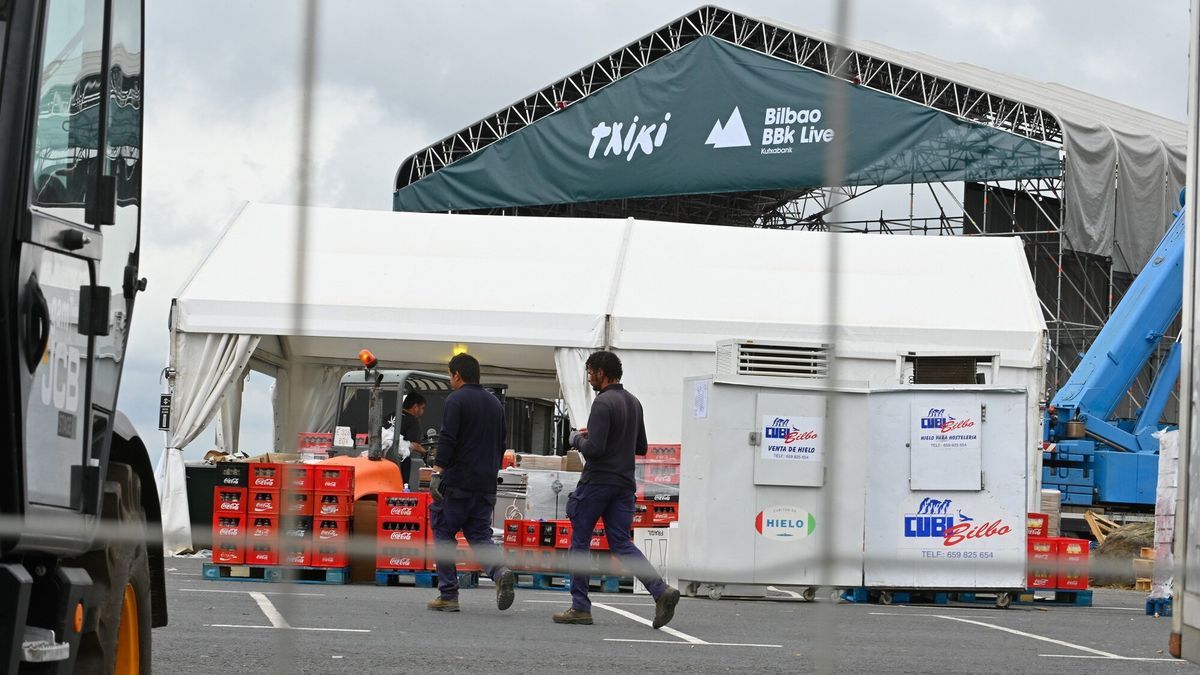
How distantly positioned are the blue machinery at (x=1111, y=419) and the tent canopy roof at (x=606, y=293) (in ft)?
3.45

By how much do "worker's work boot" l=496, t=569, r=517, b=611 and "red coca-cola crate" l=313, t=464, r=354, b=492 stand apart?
3.13 m

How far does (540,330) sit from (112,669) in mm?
10615

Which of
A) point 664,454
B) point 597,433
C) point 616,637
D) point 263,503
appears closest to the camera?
point 616,637

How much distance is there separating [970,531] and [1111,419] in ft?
18.2

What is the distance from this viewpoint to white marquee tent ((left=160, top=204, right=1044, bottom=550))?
13.4 m

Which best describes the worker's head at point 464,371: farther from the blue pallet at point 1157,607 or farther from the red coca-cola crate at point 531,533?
the blue pallet at point 1157,607

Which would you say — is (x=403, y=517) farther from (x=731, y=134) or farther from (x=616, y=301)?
(x=731, y=134)

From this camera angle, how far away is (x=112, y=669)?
315 centimetres

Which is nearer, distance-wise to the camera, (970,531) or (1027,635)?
(1027,635)

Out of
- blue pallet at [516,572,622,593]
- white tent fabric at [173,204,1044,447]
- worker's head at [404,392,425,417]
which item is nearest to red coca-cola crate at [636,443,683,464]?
white tent fabric at [173,204,1044,447]

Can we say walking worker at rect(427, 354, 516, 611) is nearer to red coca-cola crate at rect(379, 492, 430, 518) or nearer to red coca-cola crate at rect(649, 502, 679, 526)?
red coca-cola crate at rect(379, 492, 430, 518)

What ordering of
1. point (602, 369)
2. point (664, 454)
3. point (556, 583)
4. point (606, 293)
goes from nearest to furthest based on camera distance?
point (602, 369)
point (556, 583)
point (664, 454)
point (606, 293)

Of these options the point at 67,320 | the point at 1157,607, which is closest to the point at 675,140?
the point at 1157,607

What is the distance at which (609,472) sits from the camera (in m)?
7.50
